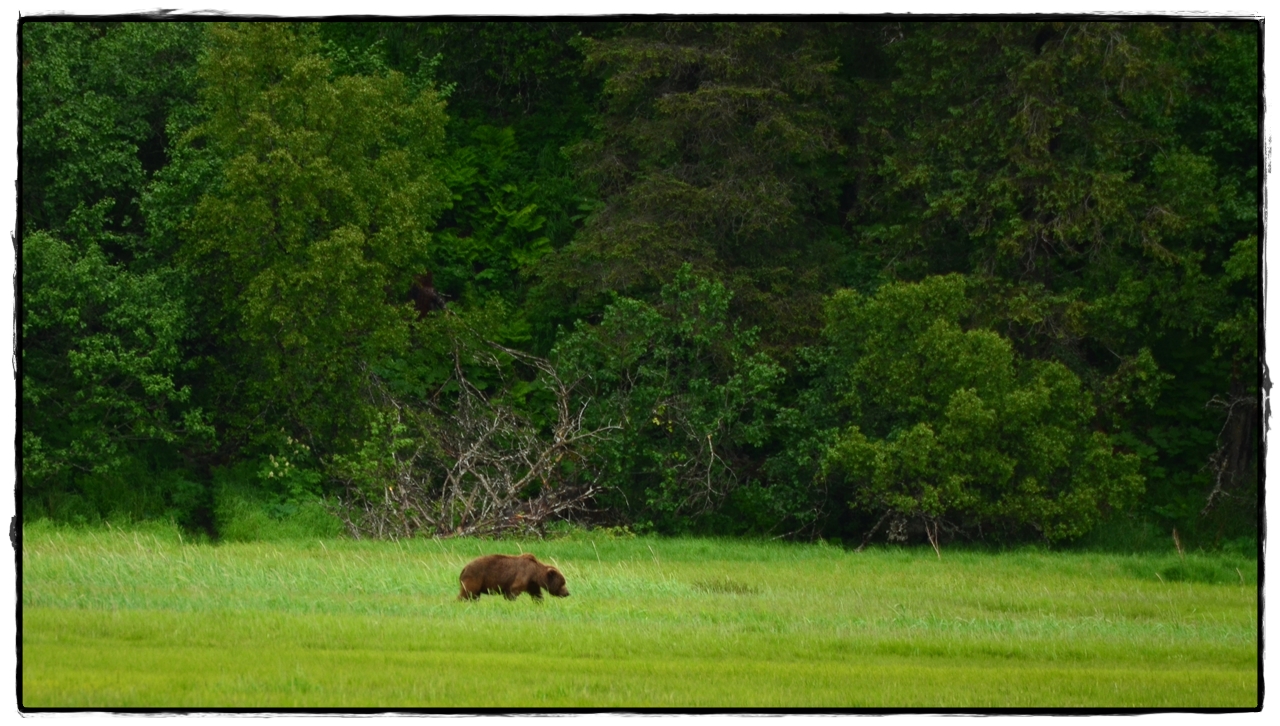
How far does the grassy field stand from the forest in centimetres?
383

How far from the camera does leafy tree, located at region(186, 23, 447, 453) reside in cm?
2561

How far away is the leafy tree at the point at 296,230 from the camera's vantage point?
84.0ft

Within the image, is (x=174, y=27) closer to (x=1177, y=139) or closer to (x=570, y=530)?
(x=570, y=530)

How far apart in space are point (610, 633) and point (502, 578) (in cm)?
196

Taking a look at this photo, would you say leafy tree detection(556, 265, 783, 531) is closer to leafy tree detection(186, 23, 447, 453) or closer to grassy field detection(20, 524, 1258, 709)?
leafy tree detection(186, 23, 447, 453)

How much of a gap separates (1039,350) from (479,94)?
1225 cm

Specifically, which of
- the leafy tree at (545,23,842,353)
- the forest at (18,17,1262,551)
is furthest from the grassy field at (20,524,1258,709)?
the leafy tree at (545,23,842,353)

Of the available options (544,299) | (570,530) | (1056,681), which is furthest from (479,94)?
(1056,681)

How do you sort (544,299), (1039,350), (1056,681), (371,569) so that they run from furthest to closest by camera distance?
(544,299), (1039,350), (371,569), (1056,681)

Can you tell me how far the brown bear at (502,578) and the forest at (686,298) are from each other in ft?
25.0

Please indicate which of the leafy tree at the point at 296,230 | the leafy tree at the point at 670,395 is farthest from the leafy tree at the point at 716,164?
the leafy tree at the point at 296,230

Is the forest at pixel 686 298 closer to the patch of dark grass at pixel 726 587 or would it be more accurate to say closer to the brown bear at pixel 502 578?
the patch of dark grass at pixel 726 587

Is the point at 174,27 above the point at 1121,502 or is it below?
above

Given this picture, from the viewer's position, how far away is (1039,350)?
89.4 feet
